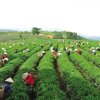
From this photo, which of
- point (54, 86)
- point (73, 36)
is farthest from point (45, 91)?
point (73, 36)

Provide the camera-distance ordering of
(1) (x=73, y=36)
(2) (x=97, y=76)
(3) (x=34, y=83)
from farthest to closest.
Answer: (1) (x=73, y=36) < (2) (x=97, y=76) < (3) (x=34, y=83)

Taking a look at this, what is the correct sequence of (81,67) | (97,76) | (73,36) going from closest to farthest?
(97,76) → (81,67) → (73,36)

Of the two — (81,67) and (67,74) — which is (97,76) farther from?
(81,67)

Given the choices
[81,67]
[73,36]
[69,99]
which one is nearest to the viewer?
[69,99]

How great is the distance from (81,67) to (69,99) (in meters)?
10.6

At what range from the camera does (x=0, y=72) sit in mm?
23016

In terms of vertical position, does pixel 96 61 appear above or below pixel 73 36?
above

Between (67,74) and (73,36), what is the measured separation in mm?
A: 106405

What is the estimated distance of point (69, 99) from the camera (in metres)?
17.4

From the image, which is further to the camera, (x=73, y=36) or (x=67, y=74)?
(x=73, y=36)

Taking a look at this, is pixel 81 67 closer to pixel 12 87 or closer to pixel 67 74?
pixel 67 74

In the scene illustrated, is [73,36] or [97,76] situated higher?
[97,76]

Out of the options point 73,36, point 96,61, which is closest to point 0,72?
point 96,61

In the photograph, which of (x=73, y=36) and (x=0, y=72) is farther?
(x=73, y=36)
